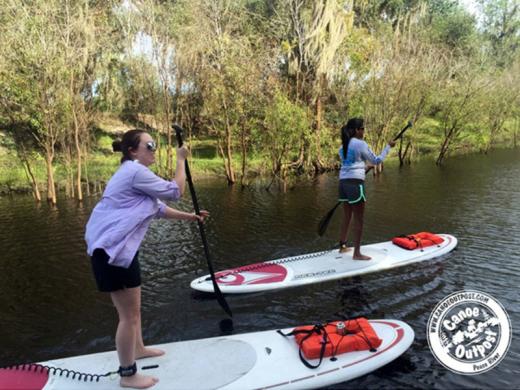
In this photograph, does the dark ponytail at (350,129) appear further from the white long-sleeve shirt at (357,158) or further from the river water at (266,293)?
the river water at (266,293)

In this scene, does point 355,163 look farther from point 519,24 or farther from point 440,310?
point 519,24

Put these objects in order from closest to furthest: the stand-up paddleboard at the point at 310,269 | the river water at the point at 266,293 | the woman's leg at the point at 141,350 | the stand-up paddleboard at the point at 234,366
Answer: the stand-up paddleboard at the point at 234,366
the woman's leg at the point at 141,350
the river water at the point at 266,293
the stand-up paddleboard at the point at 310,269

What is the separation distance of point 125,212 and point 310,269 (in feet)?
16.8

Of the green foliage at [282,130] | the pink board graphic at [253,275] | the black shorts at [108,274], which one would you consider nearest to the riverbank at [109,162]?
the green foliage at [282,130]

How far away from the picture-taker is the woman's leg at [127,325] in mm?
3924

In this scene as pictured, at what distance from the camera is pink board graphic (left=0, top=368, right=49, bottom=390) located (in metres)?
4.23

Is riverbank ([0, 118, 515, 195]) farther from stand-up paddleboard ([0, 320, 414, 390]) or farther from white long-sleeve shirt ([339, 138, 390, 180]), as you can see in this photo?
stand-up paddleboard ([0, 320, 414, 390])

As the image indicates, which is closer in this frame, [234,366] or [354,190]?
[234,366]

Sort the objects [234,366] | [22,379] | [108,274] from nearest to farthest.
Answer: [108,274] → [22,379] → [234,366]

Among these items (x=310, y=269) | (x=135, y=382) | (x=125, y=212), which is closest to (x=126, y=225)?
(x=125, y=212)

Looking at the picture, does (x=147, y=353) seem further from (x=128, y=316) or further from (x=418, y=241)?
(x=418, y=241)

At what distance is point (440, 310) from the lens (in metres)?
6.60

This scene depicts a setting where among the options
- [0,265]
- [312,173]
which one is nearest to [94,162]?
[312,173]

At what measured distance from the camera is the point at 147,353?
4.88 m
